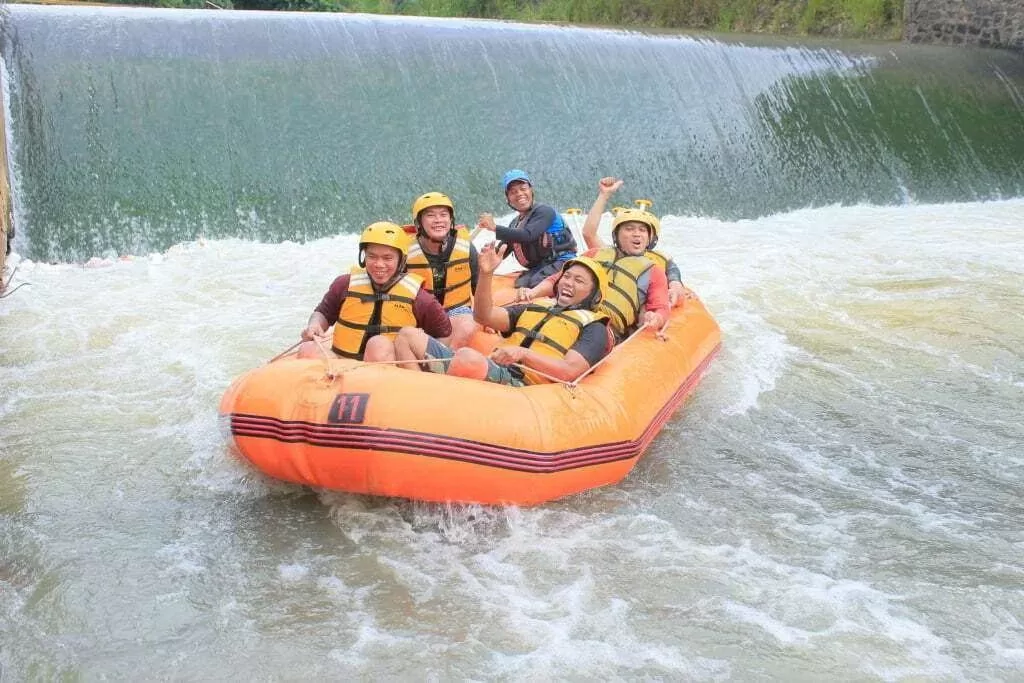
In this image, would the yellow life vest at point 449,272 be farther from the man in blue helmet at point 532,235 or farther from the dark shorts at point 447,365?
the dark shorts at point 447,365

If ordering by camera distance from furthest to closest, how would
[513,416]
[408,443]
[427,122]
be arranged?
[427,122] < [513,416] < [408,443]

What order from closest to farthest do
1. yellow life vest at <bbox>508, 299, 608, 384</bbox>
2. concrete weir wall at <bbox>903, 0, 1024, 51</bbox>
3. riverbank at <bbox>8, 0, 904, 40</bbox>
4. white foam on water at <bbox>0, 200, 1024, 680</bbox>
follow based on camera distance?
white foam on water at <bbox>0, 200, 1024, 680</bbox> → yellow life vest at <bbox>508, 299, 608, 384</bbox> → concrete weir wall at <bbox>903, 0, 1024, 51</bbox> → riverbank at <bbox>8, 0, 904, 40</bbox>

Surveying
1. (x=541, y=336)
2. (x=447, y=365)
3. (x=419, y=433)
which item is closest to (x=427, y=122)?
(x=541, y=336)

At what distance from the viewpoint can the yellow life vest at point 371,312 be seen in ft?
13.8

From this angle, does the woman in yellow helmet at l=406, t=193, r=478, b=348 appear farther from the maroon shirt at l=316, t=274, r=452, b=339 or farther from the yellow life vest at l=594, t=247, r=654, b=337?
the yellow life vest at l=594, t=247, r=654, b=337

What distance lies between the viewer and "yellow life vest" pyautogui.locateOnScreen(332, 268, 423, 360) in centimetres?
421

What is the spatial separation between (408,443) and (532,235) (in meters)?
2.20

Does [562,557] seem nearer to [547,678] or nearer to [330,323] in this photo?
[547,678]

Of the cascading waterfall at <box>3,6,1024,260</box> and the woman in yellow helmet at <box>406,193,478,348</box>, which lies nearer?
the woman in yellow helmet at <box>406,193,478,348</box>

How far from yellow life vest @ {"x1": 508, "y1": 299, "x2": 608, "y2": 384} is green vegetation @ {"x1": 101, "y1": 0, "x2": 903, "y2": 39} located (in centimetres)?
831

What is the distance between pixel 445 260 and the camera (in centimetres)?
486

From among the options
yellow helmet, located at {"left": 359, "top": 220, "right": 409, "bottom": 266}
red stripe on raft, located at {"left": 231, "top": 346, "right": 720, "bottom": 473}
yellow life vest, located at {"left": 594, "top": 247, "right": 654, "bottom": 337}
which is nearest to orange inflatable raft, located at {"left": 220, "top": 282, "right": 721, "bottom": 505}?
red stripe on raft, located at {"left": 231, "top": 346, "right": 720, "bottom": 473}

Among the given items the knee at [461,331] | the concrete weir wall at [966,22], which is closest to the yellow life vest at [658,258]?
the knee at [461,331]

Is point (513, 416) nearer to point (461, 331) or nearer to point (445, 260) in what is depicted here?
point (461, 331)
